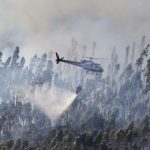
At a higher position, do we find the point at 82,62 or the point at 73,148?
the point at 82,62

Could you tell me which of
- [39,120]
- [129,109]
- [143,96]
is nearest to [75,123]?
[39,120]

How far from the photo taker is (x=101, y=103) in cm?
19650

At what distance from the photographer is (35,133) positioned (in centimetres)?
14600

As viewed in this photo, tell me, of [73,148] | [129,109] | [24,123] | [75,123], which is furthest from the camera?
[129,109]

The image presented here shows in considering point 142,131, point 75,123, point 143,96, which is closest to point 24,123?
point 75,123

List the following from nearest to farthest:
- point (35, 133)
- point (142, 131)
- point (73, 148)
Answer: point (73, 148) → point (142, 131) → point (35, 133)

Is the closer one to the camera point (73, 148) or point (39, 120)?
point (73, 148)

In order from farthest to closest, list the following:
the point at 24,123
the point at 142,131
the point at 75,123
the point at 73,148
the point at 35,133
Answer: the point at 24,123 → the point at 75,123 → the point at 35,133 → the point at 142,131 → the point at 73,148

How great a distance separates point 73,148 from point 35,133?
43813mm

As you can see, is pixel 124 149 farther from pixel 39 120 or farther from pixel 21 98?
pixel 21 98

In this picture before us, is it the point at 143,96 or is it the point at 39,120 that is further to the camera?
the point at 143,96

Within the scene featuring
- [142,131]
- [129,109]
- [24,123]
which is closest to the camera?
[142,131]

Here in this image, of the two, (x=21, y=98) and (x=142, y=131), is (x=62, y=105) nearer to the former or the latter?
(x=21, y=98)

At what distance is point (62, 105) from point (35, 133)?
31.9 m
